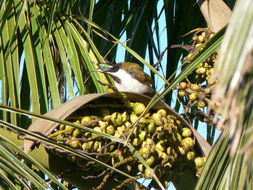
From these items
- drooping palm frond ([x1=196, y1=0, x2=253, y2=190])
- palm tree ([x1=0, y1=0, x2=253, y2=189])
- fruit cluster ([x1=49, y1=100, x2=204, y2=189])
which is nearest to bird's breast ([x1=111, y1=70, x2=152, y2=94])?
palm tree ([x1=0, y1=0, x2=253, y2=189])

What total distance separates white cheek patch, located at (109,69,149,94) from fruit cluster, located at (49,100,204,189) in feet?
6.81

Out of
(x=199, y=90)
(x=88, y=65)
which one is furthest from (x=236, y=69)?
(x=88, y=65)

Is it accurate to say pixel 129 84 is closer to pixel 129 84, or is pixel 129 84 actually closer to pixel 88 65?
pixel 129 84

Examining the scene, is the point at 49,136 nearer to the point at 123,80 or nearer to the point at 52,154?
the point at 52,154

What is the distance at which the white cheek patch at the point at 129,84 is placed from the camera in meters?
4.08

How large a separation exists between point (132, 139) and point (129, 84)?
237 cm

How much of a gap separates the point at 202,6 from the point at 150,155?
85 centimetres

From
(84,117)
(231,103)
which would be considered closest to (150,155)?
(84,117)

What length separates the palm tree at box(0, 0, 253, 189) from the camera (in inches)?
30.1

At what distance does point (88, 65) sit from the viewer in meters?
2.65

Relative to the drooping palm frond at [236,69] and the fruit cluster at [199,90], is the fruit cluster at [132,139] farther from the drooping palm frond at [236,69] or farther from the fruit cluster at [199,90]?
the drooping palm frond at [236,69]

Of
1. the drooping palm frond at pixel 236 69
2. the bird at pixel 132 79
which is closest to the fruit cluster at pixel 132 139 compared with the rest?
the drooping palm frond at pixel 236 69

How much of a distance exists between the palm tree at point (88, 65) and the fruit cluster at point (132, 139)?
0.09 metres

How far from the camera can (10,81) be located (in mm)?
2537
